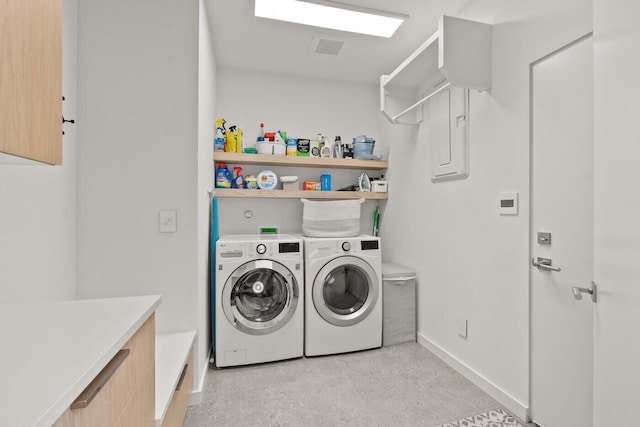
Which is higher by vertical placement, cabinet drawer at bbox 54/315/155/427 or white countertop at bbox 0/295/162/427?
white countertop at bbox 0/295/162/427

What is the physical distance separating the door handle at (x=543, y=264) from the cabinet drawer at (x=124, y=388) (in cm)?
181

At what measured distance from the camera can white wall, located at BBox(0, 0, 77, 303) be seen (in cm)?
122

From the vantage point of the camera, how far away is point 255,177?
10.0 feet

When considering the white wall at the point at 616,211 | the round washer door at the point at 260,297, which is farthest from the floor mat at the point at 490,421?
the round washer door at the point at 260,297

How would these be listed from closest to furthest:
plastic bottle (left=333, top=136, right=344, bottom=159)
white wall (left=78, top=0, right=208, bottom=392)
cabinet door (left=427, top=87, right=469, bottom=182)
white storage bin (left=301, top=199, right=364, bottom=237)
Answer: white wall (left=78, top=0, right=208, bottom=392) < cabinet door (left=427, top=87, right=469, bottom=182) < white storage bin (left=301, top=199, right=364, bottom=237) < plastic bottle (left=333, top=136, right=344, bottom=159)

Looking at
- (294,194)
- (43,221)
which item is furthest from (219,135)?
(43,221)

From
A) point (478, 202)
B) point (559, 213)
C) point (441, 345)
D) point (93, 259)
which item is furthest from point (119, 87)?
point (441, 345)

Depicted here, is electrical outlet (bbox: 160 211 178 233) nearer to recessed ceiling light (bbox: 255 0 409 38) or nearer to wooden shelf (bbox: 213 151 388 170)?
wooden shelf (bbox: 213 151 388 170)

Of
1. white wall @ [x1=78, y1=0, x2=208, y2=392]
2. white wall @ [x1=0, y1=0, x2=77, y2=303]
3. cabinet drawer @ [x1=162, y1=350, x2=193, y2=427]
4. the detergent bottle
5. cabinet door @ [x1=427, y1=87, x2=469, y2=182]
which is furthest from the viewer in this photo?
the detergent bottle

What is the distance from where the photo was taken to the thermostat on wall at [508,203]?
1.78 m

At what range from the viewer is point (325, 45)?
2.64 metres

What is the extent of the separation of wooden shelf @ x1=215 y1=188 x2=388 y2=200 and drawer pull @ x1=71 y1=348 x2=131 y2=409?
209 centimetres

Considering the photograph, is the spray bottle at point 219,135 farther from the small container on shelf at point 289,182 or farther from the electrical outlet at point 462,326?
the electrical outlet at point 462,326

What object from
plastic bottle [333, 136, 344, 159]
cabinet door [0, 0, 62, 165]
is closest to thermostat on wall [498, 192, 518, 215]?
plastic bottle [333, 136, 344, 159]
